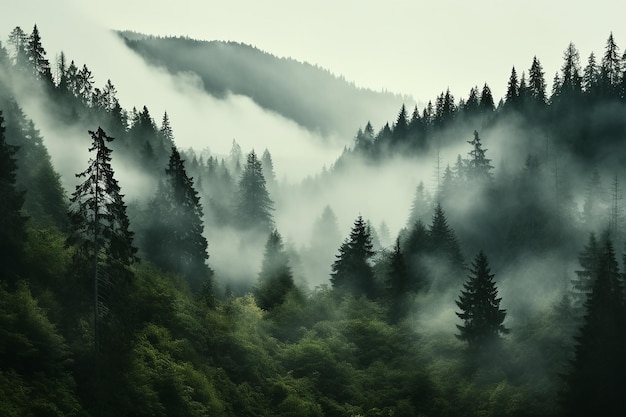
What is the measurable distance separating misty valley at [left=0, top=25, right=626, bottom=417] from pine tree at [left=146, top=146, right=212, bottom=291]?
26 centimetres

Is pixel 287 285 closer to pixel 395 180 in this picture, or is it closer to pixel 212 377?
pixel 212 377

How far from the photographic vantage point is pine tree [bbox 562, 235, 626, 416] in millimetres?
42375

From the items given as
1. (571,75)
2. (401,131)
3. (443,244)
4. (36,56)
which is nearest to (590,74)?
(571,75)

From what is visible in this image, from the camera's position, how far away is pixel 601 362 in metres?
43.2

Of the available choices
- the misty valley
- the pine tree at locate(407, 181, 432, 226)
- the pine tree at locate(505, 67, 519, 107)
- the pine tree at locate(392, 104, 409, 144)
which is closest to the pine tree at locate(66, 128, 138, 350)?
the misty valley

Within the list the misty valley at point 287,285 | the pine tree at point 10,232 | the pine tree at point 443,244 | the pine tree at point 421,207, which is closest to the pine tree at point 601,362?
the misty valley at point 287,285

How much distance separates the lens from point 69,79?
115 metres

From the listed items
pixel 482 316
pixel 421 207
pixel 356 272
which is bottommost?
pixel 482 316

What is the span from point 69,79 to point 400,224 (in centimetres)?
8017

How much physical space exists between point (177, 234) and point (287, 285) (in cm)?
1635

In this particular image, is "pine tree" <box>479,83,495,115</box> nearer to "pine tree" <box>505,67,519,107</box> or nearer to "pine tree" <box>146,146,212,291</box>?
"pine tree" <box>505,67,519,107</box>

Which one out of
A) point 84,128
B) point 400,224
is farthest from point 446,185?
point 84,128

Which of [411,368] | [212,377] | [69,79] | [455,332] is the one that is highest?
[69,79]

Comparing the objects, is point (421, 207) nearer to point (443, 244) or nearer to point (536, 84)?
point (443, 244)
